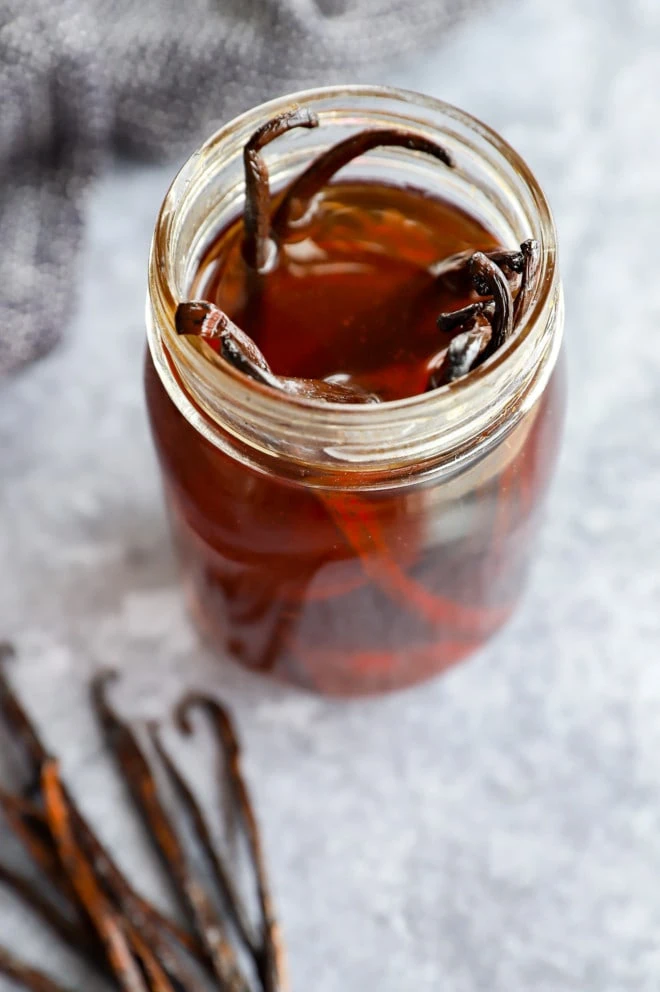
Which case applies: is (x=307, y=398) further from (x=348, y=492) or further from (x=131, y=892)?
(x=131, y=892)

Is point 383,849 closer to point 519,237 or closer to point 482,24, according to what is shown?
point 519,237

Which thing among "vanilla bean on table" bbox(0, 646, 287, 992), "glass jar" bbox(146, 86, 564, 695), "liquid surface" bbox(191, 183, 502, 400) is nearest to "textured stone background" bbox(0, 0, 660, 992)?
"vanilla bean on table" bbox(0, 646, 287, 992)

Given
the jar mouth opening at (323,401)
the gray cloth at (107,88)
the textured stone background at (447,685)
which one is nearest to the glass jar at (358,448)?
the jar mouth opening at (323,401)

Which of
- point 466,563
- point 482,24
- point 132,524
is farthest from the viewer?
point 482,24

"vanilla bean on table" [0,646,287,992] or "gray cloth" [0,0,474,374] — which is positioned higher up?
"gray cloth" [0,0,474,374]

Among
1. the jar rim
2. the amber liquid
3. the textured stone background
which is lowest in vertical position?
the textured stone background

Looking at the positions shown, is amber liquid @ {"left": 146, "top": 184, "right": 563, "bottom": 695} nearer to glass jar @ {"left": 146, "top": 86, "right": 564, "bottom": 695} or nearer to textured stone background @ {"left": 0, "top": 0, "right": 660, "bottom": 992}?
glass jar @ {"left": 146, "top": 86, "right": 564, "bottom": 695}

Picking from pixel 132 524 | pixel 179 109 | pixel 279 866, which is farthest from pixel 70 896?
pixel 179 109
